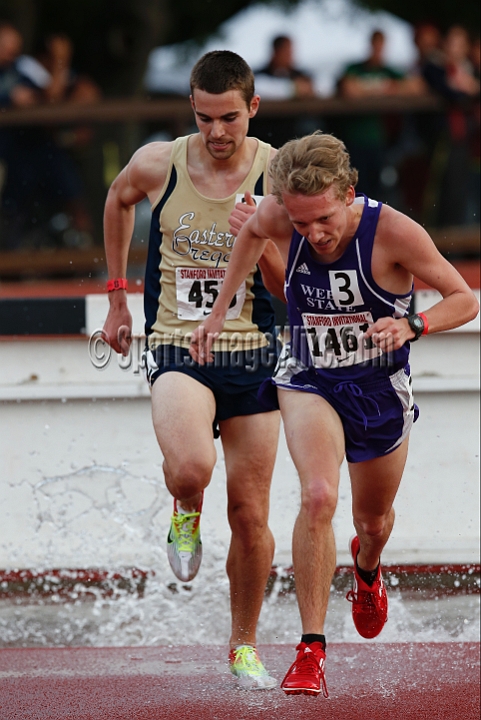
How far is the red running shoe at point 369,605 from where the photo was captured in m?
4.98

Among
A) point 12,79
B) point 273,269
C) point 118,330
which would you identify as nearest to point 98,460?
point 118,330

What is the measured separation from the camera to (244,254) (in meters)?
4.46

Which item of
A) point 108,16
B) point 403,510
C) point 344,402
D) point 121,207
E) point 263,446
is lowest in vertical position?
point 403,510

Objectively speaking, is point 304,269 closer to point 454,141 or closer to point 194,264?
point 194,264

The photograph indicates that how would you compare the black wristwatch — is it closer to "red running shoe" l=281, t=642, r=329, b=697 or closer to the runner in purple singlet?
the runner in purple singlet

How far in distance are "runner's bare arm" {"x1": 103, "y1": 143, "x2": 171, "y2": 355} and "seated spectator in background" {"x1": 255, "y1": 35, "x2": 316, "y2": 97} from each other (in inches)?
164

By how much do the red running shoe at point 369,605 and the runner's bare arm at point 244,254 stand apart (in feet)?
3.79

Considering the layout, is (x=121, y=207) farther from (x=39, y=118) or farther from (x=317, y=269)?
(x=39, y=118)

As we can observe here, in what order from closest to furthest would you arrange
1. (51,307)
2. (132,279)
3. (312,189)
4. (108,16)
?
(312,189), (51,307), (132,279), (108,16)

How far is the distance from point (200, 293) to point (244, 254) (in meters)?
0.41

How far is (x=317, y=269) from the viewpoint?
4211 millimetres

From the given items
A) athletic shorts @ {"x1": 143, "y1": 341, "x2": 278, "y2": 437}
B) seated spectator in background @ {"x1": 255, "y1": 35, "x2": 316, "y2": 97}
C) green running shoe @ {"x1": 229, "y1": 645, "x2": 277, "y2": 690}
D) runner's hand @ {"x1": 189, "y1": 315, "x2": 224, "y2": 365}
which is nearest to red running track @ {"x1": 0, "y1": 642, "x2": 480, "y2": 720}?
green running shoe @ {"x1": 229, "y1": 645, "x2": 277, "y2": 690}

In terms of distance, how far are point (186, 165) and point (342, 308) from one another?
1.02m

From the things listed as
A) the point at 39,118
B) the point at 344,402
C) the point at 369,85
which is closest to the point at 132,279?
the point at 39,118
